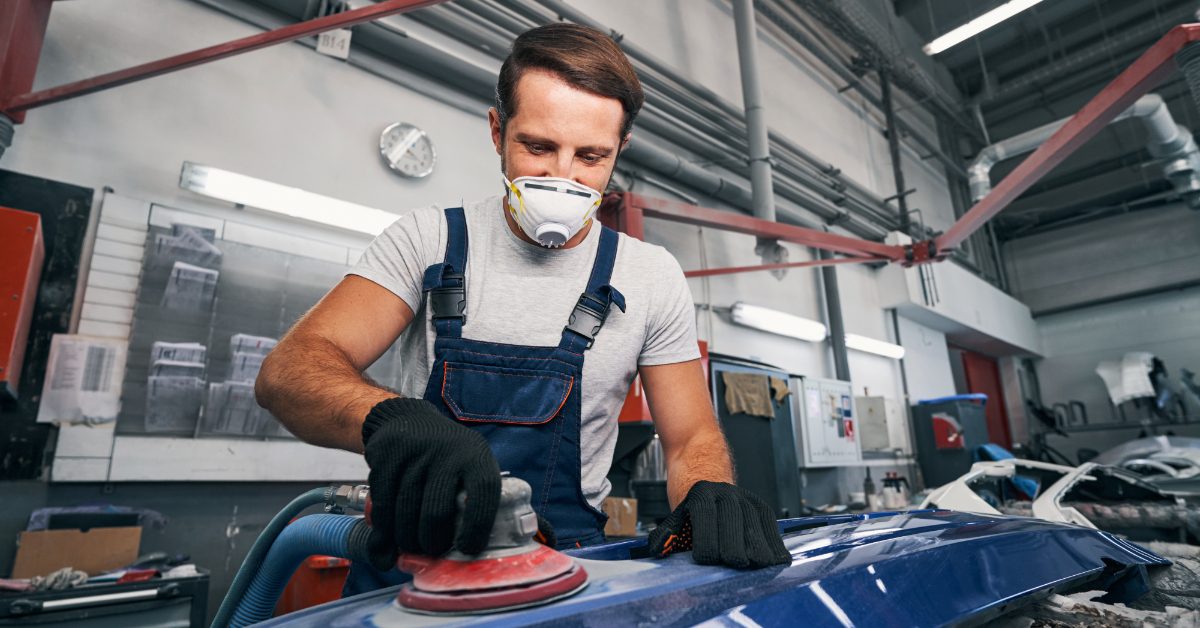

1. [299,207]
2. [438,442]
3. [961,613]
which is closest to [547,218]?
[438,442]

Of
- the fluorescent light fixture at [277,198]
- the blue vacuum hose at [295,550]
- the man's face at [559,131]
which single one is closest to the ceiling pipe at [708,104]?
the fluorescent light fixture at [277,198]

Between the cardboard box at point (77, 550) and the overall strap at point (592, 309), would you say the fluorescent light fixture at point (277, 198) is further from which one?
the overall strap at point (592, 309)

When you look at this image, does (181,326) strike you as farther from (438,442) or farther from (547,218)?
(438,442)

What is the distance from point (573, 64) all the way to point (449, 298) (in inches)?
17.4

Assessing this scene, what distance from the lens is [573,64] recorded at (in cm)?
100

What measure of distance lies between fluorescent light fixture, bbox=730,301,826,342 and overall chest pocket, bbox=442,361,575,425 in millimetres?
3719

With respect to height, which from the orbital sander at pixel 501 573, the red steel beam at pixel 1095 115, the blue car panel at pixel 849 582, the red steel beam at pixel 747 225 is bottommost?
the blue car panel at pixel 849 582

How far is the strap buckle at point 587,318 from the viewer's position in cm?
97

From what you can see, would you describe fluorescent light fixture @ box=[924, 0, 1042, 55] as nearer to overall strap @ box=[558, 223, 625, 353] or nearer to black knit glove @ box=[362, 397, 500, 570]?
overall strap @ box=[558, 223, 625, 353]

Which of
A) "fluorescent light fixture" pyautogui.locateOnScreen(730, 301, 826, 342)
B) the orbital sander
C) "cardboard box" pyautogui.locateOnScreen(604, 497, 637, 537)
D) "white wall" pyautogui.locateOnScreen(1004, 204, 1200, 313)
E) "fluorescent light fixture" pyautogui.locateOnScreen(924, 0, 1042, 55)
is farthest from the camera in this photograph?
"white wall" pyautogui.locateOnScreen(1004, 204, 1200, 313)

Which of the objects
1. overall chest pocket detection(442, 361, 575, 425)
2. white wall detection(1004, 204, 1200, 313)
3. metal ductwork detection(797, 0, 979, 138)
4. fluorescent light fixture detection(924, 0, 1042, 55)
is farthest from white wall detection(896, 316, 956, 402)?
overall chest pocket detection(442, 361, 575, 425)

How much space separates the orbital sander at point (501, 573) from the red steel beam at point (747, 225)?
101 inches

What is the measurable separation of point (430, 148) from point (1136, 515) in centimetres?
324

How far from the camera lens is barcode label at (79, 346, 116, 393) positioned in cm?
210
